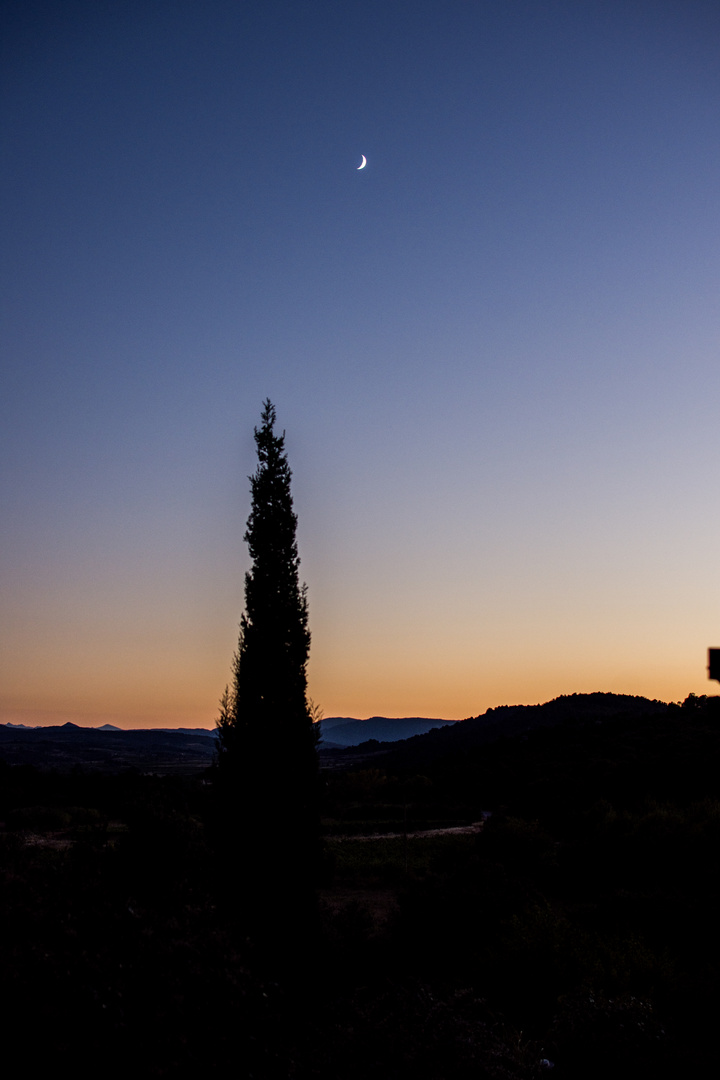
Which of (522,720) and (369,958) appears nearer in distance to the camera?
(369,958)

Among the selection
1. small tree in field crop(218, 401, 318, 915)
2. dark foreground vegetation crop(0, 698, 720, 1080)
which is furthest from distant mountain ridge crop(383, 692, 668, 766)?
small tree in field crop(218, 401, 318, 915)

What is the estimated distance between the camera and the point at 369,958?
12.8 meters

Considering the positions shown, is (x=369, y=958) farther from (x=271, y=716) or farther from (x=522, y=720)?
(x=522, y=720)

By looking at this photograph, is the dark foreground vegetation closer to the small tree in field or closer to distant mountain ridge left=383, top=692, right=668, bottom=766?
the small tree in field

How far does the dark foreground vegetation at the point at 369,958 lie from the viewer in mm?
4375

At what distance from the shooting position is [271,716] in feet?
46.5

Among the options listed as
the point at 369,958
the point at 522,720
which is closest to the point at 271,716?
the point at 369,958

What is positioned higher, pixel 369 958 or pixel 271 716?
pixel 271 716

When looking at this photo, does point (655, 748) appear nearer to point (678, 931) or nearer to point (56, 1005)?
point (678, 931)

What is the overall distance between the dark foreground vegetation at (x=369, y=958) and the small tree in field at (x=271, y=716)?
54 cm

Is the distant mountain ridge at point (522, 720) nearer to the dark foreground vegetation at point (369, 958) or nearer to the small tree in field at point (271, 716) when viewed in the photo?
the dark foreground vegetation at point (369, 958)

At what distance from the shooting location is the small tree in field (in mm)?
13062

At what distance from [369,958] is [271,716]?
5.05 m

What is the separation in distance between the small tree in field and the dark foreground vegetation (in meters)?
0.54
